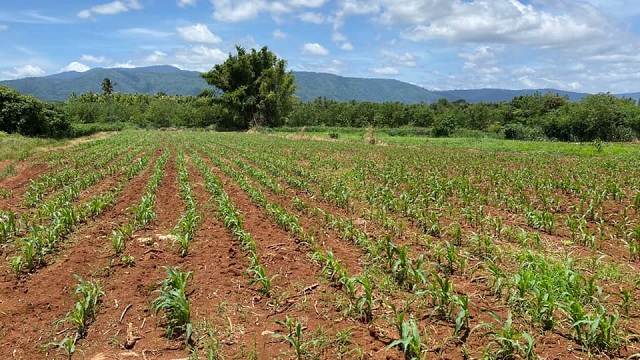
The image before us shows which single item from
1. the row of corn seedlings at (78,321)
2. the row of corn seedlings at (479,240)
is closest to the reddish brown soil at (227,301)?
the row of corn seedlings at (78,321)

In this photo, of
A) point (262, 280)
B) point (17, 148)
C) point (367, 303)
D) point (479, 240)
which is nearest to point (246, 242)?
point (262, 280)

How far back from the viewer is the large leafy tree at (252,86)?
54750 millimetres

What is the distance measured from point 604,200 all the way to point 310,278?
8083 mm

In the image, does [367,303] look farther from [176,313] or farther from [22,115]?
[22,115]

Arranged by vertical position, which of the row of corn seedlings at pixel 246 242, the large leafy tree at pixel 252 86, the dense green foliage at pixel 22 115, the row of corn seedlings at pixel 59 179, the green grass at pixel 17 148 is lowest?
the green grass at pixel 17 148

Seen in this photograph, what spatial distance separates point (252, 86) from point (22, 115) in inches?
1142

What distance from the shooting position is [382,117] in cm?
6550

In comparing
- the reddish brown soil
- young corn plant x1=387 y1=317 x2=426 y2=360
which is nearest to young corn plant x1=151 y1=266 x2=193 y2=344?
the reddish brown soil

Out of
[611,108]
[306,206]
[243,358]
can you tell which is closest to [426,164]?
[306,206]

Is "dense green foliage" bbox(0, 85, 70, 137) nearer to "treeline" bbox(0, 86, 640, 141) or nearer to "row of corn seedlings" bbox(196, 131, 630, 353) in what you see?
"treeline" bbox(0, 86, 640, 141)

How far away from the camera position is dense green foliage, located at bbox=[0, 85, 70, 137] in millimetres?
31031

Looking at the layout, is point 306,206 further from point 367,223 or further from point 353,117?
point 353,117

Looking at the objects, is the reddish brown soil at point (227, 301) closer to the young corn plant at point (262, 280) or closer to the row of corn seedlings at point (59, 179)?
the young corn plant at point (262, 280)

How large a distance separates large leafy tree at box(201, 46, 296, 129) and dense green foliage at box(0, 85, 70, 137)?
78.4 feet
